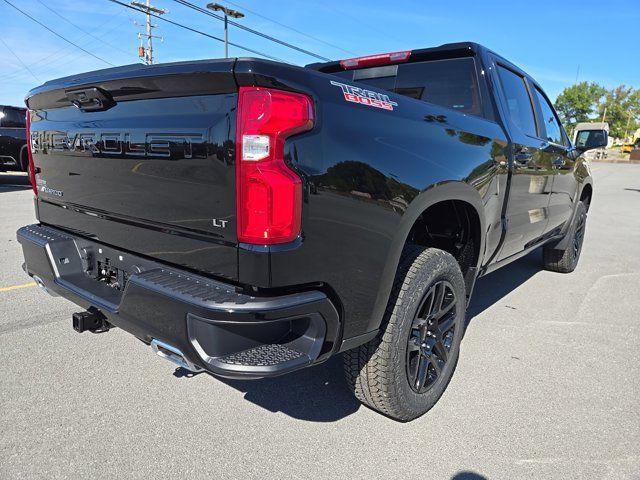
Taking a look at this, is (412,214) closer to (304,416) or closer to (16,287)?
(304,416)

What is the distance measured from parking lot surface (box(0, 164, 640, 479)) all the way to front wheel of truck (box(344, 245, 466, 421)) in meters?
0.16

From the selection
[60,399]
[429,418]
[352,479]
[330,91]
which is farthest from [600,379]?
[60,399]

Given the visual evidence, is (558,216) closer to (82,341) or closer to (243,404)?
(243,404)

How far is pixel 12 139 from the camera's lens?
1166cm

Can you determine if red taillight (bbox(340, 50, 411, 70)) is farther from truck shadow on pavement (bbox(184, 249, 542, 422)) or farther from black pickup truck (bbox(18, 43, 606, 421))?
truck shadow on pavement (bbox(184, 249, 542, 422))

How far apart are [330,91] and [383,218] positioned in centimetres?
56

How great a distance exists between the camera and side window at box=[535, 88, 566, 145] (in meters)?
4.27

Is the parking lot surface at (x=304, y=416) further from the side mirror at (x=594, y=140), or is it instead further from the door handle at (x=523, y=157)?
the side mirror at (x=594, y=140)

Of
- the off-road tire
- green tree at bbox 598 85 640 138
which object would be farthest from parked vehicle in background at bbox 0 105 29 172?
green tree at bbox 598 85 640 138

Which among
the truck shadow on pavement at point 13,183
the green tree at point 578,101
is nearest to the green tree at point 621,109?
the green tree at point 578,101

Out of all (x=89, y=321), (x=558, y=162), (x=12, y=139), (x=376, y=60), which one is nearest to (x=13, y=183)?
(x=12, y=139)

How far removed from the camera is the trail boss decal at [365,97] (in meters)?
1.90

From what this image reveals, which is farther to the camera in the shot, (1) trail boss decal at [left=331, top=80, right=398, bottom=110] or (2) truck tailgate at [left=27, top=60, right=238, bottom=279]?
(1) trail boss decal at [left=331, top=80, right=398, bottom=110]

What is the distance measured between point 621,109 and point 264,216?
320 ft
